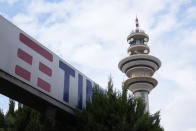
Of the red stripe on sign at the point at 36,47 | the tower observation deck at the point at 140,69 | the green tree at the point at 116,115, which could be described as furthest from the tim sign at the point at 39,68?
the tower observation deck at the point at 140,69

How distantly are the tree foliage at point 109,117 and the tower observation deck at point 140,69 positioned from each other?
79.7 metres

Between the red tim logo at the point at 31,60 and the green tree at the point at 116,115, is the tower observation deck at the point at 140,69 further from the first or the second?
the red tim logo at the point at 31,60

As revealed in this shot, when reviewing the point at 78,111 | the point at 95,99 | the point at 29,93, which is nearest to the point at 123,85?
the point at 95,99

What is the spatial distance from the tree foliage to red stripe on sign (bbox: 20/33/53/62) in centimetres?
378

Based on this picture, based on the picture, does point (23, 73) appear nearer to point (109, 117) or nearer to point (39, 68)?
point (39, 68)

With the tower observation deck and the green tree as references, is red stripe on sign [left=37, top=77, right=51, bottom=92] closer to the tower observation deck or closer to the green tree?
the green tree

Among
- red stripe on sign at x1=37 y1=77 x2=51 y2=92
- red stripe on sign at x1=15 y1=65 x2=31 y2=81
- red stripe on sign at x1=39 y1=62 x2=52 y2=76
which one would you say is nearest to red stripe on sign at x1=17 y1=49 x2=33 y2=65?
red stripe on sign at x1=15 y1=65 x2=31 y2=81

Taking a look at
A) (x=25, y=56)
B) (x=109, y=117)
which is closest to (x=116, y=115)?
(x=109, y=117)

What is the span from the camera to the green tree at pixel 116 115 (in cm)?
1748

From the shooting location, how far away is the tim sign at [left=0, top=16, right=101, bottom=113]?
14.1m

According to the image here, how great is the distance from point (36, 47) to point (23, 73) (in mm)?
2083

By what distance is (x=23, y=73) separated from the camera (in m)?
14.7

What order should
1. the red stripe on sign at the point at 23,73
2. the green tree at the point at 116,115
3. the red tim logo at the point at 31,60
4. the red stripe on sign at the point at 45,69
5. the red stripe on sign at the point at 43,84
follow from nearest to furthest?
1. the red stripe on sign at the point at 23,73
2. the red tim logo at the point at 31,60
3. the red stripe on sign at the point at 43,84
4. the red stripe on sign at the point at 45,69
5. the green tree at the point at 116,115

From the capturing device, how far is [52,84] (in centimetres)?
1667
